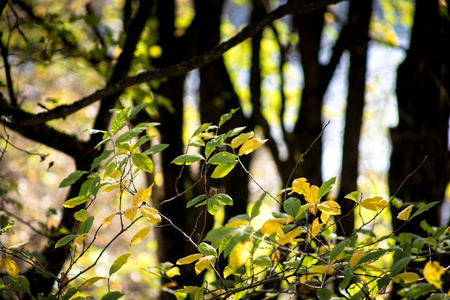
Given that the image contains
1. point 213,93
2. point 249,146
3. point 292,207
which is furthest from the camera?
point 213,93

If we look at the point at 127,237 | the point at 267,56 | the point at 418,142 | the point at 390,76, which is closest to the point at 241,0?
the point at 267,56

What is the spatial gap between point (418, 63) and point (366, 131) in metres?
2.42

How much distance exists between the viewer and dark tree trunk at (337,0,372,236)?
104 inches

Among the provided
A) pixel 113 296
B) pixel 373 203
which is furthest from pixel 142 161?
pixel 373 203

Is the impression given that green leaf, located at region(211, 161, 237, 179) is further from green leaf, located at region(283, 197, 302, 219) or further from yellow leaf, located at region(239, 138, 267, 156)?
green leaf, located at region(283, 197, 302, 219)

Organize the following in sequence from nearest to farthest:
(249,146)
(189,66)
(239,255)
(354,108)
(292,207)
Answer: (239,255) → (292,207) → (249,146) → (189,66) → (354,108)

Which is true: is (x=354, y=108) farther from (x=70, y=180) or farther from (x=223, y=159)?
(x=70, y=180)

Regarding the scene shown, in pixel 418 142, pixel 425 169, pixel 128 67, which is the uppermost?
pixel 128 67

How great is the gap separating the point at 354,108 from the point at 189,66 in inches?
60.7

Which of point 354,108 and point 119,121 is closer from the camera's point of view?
point 119,121

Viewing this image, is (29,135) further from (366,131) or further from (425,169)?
(366,131)

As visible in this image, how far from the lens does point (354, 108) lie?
266cm

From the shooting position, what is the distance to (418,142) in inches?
97.8

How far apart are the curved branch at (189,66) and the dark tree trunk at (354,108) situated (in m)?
1.22
